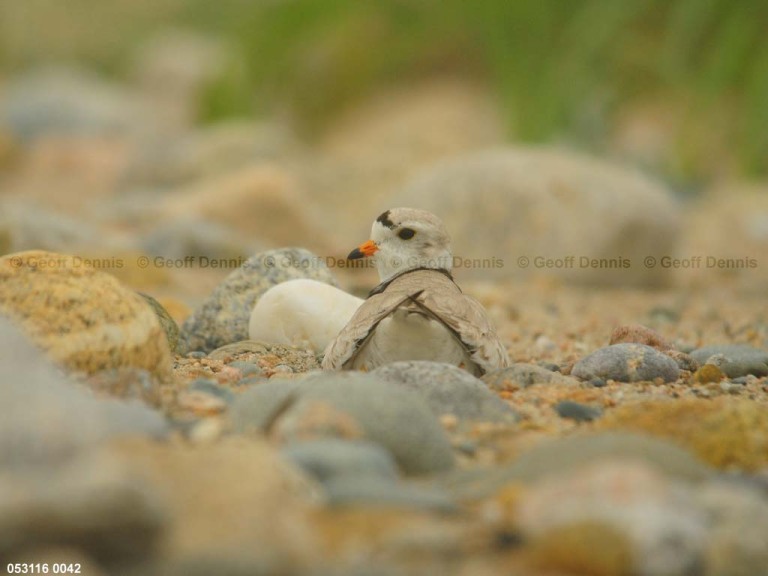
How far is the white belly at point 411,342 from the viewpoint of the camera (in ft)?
14.9

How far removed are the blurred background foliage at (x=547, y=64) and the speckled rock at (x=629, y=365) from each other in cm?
815

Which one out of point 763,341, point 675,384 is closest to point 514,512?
point 675,384

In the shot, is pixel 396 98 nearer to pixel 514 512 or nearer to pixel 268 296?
pixel 268 296

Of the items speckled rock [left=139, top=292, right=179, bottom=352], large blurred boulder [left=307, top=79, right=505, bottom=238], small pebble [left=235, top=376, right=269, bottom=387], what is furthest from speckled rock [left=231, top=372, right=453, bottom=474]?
large blurred boulder [left=307, top=79, right=505, bottom=238]

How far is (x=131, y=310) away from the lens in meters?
4.11

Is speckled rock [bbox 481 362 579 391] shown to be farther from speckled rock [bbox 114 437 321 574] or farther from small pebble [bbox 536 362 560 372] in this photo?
speckled rock [bbox 114 437 321 574]

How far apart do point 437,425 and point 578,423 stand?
718 mm

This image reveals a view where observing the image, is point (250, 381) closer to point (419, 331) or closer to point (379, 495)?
point (419, 331)

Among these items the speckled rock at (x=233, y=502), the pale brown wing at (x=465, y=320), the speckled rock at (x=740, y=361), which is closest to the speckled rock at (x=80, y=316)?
the speckled rock at (x=233, y=502)

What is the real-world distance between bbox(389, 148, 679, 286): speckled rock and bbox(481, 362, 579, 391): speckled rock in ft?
16.2

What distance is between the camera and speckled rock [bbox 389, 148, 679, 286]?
959 centimetres

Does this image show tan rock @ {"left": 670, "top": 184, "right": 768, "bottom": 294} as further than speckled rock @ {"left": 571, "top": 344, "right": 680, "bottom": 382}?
Yes

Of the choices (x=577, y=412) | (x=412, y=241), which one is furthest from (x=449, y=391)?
(x=412, y=241)

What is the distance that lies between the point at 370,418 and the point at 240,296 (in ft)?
8.43
